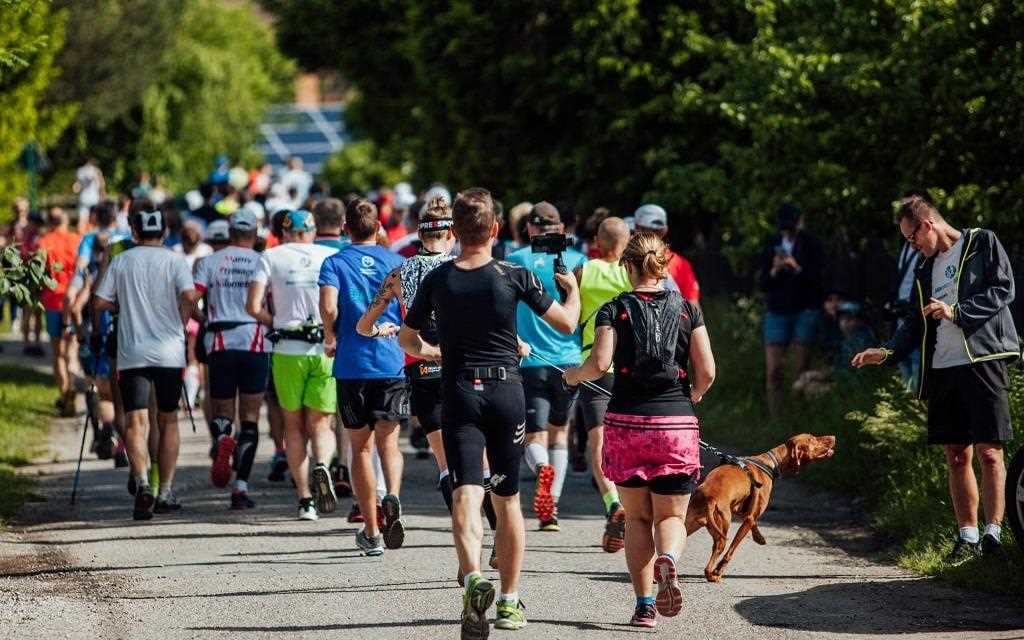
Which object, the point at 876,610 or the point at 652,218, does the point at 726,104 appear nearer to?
the point at 652,218

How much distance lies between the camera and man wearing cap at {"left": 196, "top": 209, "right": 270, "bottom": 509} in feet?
41.3

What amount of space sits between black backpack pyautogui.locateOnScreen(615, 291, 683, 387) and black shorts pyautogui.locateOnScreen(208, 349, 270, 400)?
4.89m

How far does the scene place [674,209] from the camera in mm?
23453

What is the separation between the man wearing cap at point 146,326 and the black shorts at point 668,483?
4590 mm

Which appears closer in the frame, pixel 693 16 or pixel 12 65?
pixel 12 65

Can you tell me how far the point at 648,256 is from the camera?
27.2ft

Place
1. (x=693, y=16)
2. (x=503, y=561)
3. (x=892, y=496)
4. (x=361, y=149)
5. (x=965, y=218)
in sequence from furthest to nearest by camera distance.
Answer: (x=361, y=149)
(x=693, y=16)
(x=965, y=218)
(x=892, y=496)
(x=503, y=561)

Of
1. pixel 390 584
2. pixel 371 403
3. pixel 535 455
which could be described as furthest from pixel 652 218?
pixel 390 584

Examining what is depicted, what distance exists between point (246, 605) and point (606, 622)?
A: 1.75 m

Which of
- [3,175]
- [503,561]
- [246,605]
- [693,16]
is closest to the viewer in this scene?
[503,561]

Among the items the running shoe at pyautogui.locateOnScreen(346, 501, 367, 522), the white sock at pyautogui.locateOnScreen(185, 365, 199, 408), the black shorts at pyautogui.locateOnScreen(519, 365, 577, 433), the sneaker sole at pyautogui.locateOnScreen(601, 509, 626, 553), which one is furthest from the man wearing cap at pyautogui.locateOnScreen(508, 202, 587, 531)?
the white sock at pyautogui.locateOnScreen(185, 365, 199, 408)

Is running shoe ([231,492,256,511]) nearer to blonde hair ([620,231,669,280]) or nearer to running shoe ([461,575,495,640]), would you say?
blonde hair ([620,231,669,280])

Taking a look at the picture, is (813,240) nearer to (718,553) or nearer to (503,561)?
(718,553)

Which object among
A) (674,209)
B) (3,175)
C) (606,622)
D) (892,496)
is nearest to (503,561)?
(606,622)
